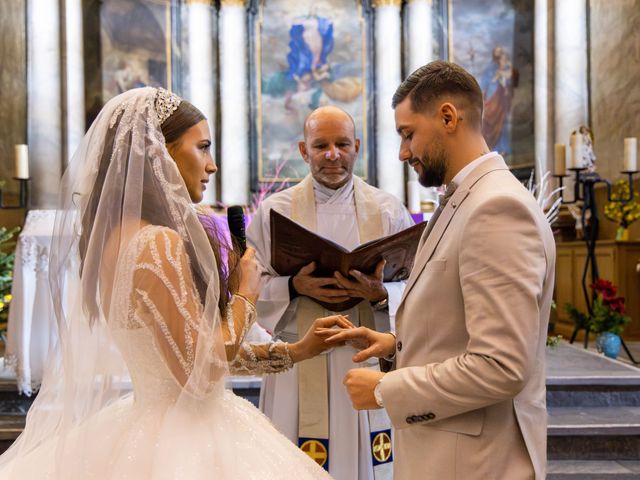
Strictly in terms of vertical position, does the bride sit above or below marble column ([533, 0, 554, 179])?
below

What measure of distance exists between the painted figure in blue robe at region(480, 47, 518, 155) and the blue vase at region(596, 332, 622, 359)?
5.02 metres

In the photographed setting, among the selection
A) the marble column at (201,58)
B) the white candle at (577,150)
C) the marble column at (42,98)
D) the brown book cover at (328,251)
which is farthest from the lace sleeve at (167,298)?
the marble column at (201,58)

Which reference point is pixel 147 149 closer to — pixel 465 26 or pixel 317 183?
pixel 317 183

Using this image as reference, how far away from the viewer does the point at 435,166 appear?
1738mm

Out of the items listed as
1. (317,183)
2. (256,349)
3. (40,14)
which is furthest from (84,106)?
(256,349)

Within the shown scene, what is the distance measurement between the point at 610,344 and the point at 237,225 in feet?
16.5

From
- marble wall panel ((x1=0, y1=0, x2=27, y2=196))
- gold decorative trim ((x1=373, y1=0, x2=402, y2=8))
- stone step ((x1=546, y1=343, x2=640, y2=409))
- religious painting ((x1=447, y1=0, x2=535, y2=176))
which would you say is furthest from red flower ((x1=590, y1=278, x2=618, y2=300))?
marble wall panel ((x1=0, y1=0, x2=27, y2=196))

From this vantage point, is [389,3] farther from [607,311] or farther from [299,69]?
[607,311]

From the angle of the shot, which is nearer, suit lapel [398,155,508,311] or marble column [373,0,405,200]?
suit lapel [398,155,508,311]

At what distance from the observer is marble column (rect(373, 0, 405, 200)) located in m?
11.0

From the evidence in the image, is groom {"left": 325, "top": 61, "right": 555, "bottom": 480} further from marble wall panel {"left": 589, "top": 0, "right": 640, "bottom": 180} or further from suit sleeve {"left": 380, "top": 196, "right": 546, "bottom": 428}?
marble wall panel {"left": 589, "top": 0, "right": 640, "bottom": 180}

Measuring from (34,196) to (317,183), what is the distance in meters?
7.62

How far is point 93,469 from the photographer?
1.71 metres

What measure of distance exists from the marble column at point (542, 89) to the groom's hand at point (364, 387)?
8796 millimetres
